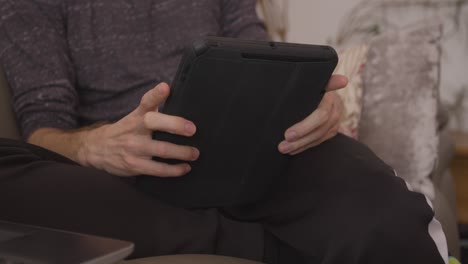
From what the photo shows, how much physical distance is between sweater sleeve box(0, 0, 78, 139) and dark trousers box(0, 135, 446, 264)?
0.84ft

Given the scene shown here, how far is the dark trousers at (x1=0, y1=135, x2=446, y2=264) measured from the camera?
1.93 ft

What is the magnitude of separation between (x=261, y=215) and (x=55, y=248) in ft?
1.04

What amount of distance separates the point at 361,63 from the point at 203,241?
2.32 feet

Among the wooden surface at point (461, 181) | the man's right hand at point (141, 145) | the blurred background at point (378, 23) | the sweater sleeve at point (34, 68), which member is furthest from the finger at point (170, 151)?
the blurred background at point (378, 23)

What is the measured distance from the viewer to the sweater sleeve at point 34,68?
94 centimetres

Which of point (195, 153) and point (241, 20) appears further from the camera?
point (241, 20)

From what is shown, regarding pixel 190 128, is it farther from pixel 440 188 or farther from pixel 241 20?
pixel 440 188

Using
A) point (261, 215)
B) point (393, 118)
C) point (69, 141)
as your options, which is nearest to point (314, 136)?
point (261, 215)

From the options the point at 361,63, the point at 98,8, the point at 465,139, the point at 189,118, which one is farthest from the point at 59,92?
the point at 465,139

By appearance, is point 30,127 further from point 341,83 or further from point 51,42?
point 341,83

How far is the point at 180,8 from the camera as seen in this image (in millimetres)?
1073

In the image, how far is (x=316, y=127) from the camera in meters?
0.70

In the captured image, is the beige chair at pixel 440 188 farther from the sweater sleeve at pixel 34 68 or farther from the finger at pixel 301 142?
the finger at pixel 301 142

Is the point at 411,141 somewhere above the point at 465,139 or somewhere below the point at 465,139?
above
